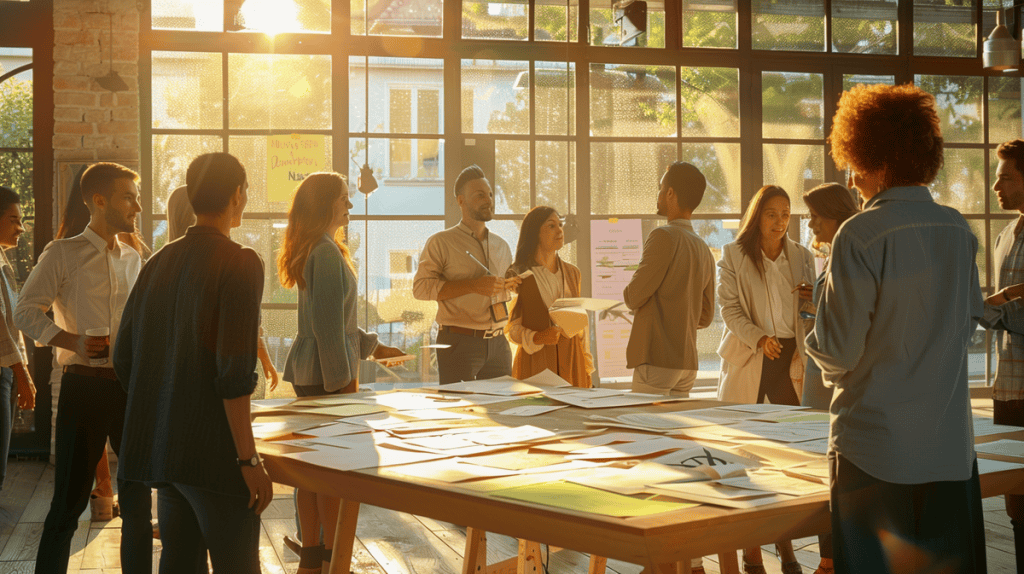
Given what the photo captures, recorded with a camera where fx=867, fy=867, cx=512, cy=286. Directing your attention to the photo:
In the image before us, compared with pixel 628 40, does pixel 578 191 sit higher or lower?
lower

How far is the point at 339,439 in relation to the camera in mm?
1900

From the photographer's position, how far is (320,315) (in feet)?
9.00

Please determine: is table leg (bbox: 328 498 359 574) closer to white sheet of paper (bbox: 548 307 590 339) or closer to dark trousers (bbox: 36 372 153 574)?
dark trousers (bbox: 36 372 153 574)

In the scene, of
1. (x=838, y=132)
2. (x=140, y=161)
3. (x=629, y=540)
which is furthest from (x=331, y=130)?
(x=629, y=540)

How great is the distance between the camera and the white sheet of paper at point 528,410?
2221 millimetres

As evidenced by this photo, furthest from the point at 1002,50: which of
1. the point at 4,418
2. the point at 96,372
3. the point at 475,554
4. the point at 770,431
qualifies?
the point at 4,418

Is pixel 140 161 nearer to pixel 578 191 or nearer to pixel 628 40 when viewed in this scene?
pixel 578 191

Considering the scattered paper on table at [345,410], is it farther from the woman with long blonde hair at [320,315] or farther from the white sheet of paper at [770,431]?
the white sheet of paper at [770,431]

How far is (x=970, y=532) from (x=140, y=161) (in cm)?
489

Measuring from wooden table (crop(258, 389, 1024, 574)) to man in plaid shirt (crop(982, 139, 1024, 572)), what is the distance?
1443 millimetres

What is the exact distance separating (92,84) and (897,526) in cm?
492

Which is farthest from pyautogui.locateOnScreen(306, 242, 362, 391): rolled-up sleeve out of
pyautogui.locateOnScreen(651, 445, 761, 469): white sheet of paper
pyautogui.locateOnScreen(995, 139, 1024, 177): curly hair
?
pyautogui.locateOnScreen(995, 139, 1024, 177): curly hair

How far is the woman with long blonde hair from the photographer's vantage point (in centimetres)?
267

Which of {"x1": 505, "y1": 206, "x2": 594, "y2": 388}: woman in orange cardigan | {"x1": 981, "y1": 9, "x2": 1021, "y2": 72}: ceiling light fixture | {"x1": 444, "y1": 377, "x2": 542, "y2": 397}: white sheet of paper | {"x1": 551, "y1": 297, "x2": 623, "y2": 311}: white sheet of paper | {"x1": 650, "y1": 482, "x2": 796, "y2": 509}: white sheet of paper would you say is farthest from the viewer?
{"x1": 981, "y1": 9, "x2": 1021, "y2": 72}: ceiling light fixture
